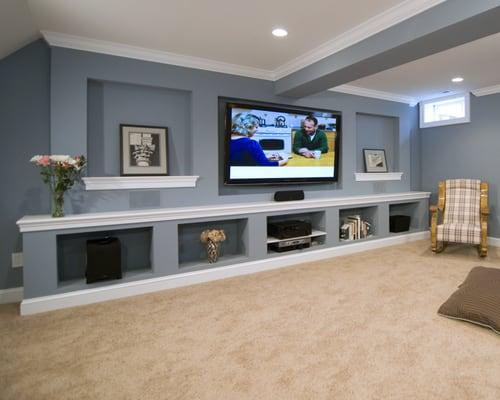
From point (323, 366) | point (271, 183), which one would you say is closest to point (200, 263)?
point (271, 183)

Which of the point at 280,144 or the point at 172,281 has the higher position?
the point at 280,144

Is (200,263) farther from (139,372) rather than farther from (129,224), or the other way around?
(139,372)

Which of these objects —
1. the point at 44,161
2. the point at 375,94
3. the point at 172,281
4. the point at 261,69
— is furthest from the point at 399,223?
the point at 44,161

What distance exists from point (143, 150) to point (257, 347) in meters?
2.25

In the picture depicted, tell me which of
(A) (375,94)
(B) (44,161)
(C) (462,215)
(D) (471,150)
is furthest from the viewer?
(D) (471,150)

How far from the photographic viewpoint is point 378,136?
207 inches

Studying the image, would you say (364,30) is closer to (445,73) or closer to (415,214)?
(445,73)

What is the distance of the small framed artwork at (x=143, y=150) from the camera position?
323 centimetres

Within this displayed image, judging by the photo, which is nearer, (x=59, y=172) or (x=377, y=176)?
(x=59, y=172)

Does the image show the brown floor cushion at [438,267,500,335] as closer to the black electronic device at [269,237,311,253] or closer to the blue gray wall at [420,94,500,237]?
the black electronic device at [269,237,311,253]

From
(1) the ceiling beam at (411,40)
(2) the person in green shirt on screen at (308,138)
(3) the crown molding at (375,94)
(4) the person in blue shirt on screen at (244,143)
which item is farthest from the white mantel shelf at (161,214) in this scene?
(3) the crown molding at (375,94)

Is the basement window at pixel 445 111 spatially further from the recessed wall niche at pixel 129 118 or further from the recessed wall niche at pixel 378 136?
the recessed wall niche at pixel 129 118

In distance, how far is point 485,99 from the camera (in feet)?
15.5

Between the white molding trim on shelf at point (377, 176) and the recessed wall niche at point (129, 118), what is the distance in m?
2.61
